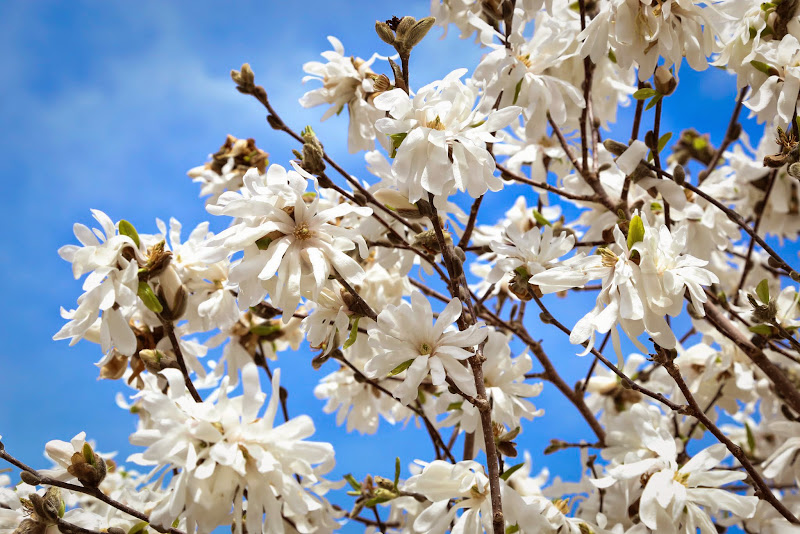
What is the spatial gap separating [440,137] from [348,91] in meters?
0.40

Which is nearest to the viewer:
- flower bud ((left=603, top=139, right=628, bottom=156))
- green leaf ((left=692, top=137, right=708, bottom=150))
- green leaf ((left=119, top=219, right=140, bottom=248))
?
green leaf ((left=119, top=219, right=140, bottom=248))

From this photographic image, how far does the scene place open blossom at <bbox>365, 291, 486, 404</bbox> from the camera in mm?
680

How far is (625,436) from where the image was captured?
3.33 ft

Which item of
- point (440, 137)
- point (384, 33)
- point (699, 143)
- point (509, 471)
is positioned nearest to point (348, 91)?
point (384, 33)

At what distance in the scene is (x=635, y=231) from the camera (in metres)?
0.71

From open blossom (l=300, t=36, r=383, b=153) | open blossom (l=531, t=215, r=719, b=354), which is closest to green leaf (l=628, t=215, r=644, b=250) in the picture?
open blossom (l=531, t=215, r=719, b=354)

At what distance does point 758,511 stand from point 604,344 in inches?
14.0

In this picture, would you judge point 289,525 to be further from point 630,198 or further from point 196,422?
point 630,198

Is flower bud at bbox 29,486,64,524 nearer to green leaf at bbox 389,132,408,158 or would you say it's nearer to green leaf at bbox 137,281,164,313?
green leaf at bbox 137,281,164,313

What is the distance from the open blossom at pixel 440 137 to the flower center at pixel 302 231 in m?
0.11

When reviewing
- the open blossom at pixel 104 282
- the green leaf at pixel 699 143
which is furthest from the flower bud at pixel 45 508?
the green leaf at pixel 699 143

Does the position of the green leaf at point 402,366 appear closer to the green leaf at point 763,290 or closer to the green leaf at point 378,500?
the green leaf at point 378,500

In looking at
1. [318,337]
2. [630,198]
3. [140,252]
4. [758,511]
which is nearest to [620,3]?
[630,198]

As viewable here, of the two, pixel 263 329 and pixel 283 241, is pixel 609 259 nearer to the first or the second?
pixel 283 241
